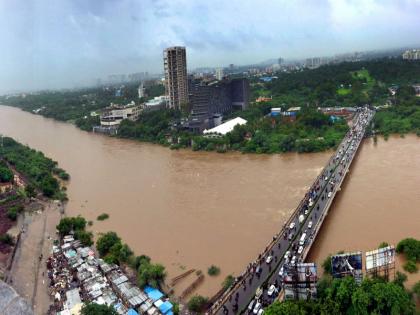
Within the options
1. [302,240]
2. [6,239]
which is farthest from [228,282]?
[6,239]

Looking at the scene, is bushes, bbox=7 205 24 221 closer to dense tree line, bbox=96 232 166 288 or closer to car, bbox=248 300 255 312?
dense tree line, bbox=96 232 166 288

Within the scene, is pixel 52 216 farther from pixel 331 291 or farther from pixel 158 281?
pixel 331 291

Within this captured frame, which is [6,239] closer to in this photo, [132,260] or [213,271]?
[132,260]

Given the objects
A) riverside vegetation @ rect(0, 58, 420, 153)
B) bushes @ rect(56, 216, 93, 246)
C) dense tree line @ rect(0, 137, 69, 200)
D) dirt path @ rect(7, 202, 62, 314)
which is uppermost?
riverside vegetation @ rect(0, 58, 420, 153)

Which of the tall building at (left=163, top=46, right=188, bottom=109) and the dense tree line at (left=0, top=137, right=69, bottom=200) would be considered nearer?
the dense tree line at (left=0, top=137, right=69, bottom=200)

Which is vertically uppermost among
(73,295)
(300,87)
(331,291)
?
(300,87)

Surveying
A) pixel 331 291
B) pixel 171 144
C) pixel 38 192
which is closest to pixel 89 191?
pixel 38 192

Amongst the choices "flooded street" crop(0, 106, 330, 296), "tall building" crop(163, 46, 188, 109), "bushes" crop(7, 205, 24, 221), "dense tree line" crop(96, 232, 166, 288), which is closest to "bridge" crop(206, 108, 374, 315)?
"flooded street" crop(0, 106, 330, 296)

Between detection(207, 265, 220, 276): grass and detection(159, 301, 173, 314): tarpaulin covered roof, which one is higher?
detection(207, 265, 220, 276): grass
